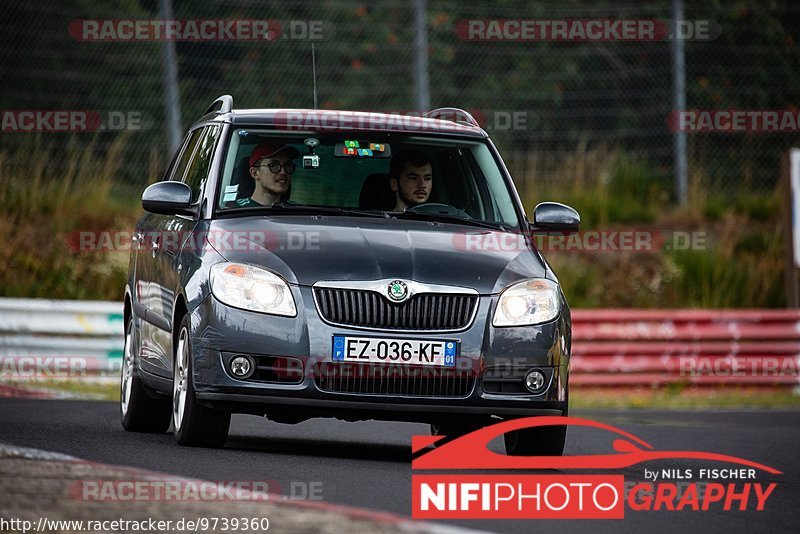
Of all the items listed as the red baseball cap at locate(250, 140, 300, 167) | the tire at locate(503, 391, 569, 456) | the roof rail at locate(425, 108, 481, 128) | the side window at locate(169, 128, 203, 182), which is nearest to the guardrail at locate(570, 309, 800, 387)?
the roof rail at locate(425, 108, 481, 128)

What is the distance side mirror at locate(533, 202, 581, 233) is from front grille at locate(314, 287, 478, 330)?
141cm

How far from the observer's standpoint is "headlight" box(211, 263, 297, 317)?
336 inches

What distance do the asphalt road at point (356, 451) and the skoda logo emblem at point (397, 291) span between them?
0.86m

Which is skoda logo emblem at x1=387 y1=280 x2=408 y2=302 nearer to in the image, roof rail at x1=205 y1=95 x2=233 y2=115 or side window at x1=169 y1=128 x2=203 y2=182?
roof rail at x1=205 y1=95 x2=233 y2=115

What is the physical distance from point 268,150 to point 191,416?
5.62 feet

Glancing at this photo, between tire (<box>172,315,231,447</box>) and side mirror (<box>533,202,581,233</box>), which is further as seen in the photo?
side mirror (<box>533,202,581,233</box>)

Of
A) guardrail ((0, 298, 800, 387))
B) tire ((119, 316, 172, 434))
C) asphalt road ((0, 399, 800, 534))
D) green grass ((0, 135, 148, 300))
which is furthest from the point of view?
green grass ((0, 135, 148, 300))

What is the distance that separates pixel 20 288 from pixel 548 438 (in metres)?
11.5

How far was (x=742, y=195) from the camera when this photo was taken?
22.8 metres

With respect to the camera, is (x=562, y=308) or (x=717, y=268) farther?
(x=717, y=268)

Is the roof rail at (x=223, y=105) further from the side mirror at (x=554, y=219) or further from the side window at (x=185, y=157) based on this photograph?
the side mirror at (x=554, y=219)

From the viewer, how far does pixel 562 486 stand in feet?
25.8

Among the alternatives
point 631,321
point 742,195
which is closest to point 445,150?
point 631,321

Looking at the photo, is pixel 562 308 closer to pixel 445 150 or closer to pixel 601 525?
pixel 445 150
